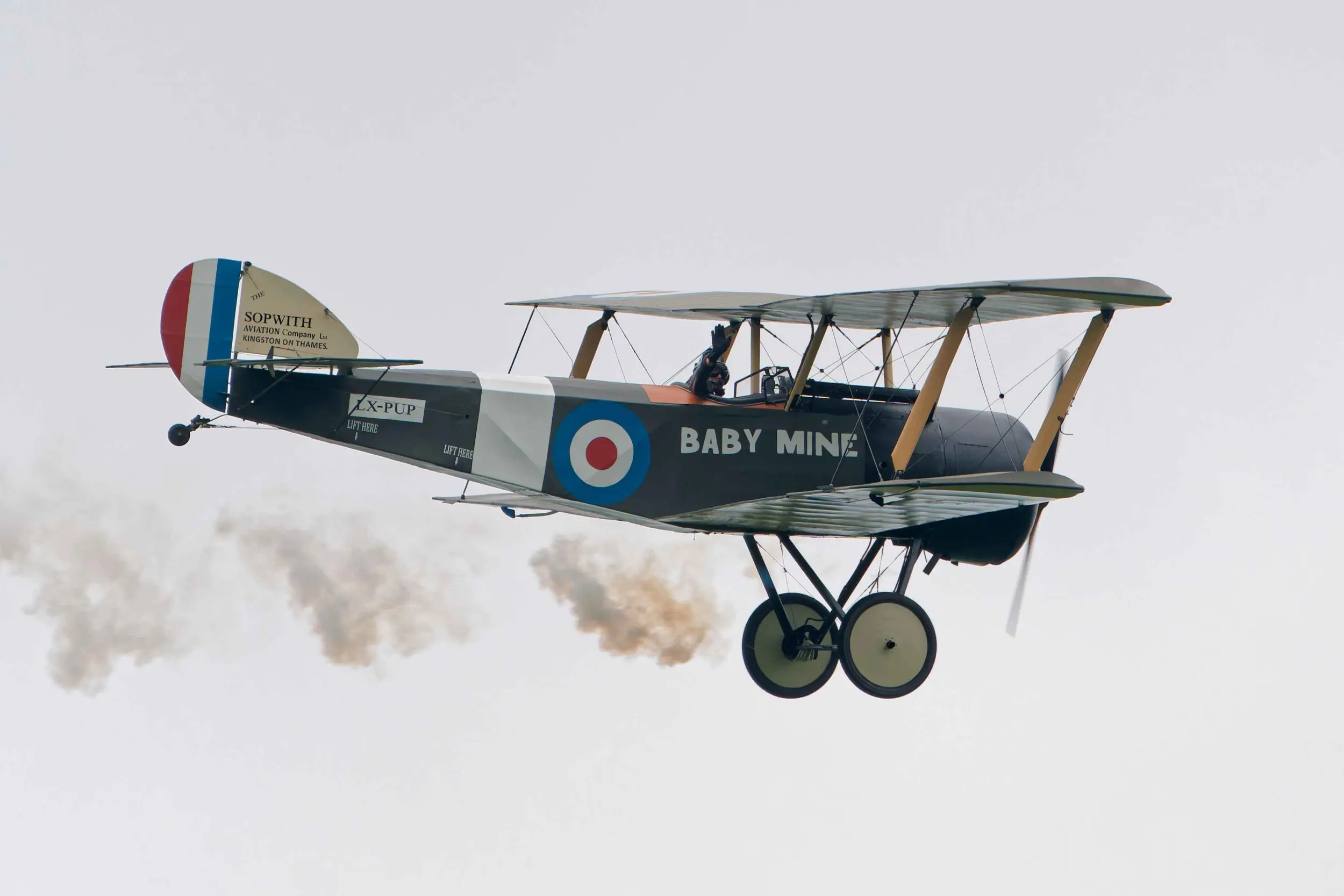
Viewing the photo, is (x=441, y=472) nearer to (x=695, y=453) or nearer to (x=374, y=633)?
(x=695, y=453)

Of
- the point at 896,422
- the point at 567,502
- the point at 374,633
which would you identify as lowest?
the point at 374,633

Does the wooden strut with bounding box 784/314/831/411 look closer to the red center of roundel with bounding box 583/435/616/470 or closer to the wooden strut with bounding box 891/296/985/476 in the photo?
the wooden strut with bounding box 891/296/985/476

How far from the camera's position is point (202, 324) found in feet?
41.0

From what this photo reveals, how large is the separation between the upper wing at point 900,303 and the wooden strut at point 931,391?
0.64ft

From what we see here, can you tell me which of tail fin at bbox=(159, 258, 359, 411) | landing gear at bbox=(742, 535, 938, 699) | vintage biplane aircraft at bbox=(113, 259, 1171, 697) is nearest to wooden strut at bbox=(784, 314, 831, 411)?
vintage biplane aircraft at bbox=(113, 259, 1171, 697)

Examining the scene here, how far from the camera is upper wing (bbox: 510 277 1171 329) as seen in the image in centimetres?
1285

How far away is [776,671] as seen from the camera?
49.2ft

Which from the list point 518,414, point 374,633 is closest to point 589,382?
point 518,414

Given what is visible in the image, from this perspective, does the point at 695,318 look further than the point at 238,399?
Yes

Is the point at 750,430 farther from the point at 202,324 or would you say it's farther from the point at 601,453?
the point at 202,324

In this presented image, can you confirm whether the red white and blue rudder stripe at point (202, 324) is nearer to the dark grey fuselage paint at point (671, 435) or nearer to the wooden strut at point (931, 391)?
the dark grey fuselage paint at point (671, 435)

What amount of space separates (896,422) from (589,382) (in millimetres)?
2523

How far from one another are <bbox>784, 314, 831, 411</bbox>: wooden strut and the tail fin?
3.41 metres

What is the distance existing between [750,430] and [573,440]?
1.40m
